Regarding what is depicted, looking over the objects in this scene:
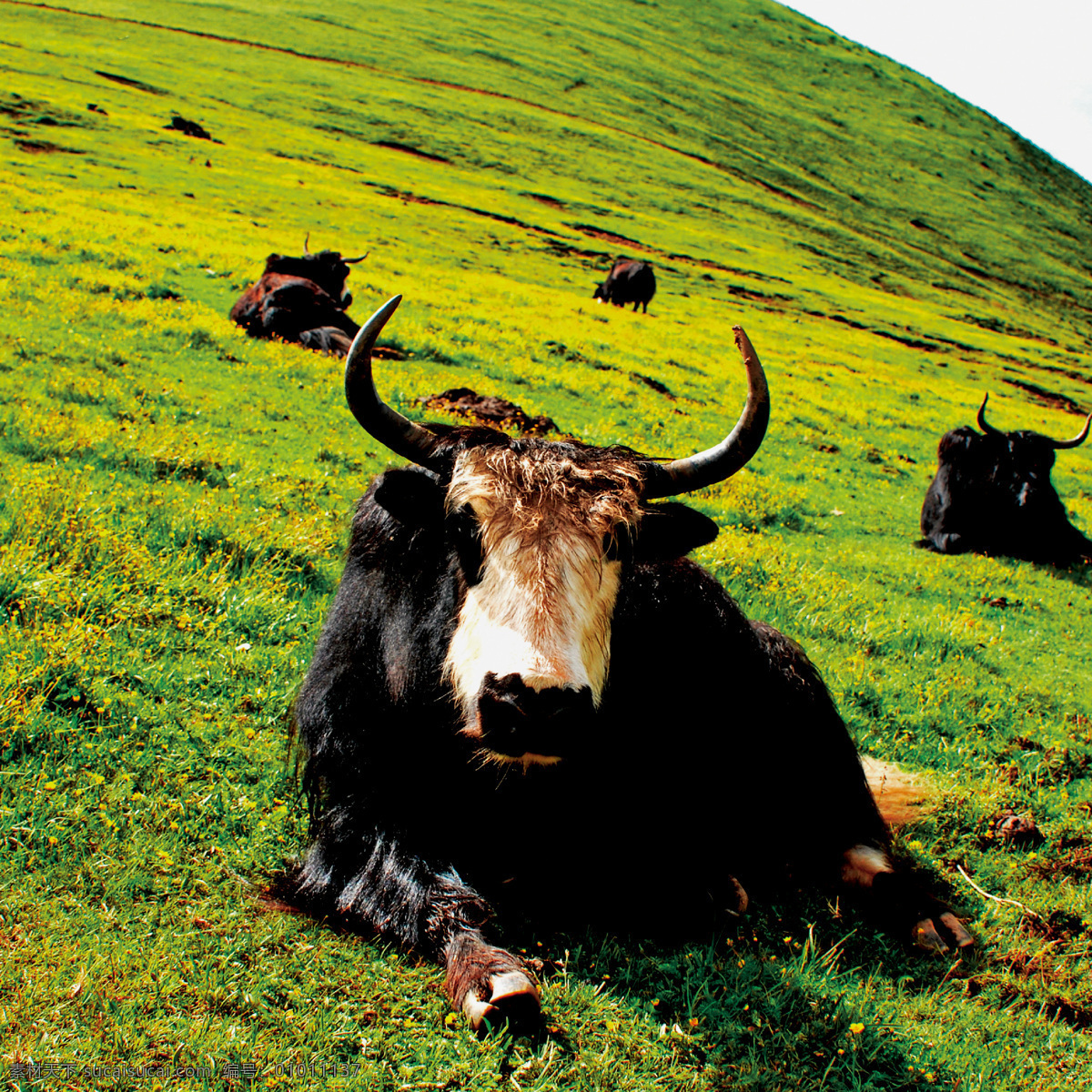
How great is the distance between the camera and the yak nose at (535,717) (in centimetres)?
290

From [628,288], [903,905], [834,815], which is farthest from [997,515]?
[628,288]

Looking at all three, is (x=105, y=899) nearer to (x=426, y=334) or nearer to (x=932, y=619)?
(x=932, y=619)

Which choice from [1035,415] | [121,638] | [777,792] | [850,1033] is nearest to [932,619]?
[777,792]

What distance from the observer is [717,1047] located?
325cm

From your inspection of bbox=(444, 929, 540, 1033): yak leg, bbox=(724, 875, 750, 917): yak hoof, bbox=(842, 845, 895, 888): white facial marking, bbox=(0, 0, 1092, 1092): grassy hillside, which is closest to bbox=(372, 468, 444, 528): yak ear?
bbox=(0, 0, 1092, 1092): grassy hillside

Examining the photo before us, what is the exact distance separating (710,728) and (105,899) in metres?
2.92

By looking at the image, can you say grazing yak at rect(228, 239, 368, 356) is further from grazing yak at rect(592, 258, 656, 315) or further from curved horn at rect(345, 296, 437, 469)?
grazing yak at rect(592, 258, 656, 315)

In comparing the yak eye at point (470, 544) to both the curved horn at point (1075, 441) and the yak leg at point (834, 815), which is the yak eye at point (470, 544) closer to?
the yak leg at point (834, 815)

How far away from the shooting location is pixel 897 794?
532 cm

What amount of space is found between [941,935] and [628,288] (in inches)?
1258

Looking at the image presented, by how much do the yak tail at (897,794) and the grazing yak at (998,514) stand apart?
7.67m

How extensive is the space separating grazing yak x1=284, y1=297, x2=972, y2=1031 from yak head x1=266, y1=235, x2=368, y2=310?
13198 millimetres

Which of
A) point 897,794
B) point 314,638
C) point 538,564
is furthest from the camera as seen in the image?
point 314,638

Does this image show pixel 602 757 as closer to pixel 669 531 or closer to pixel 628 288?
pixel 669 531
